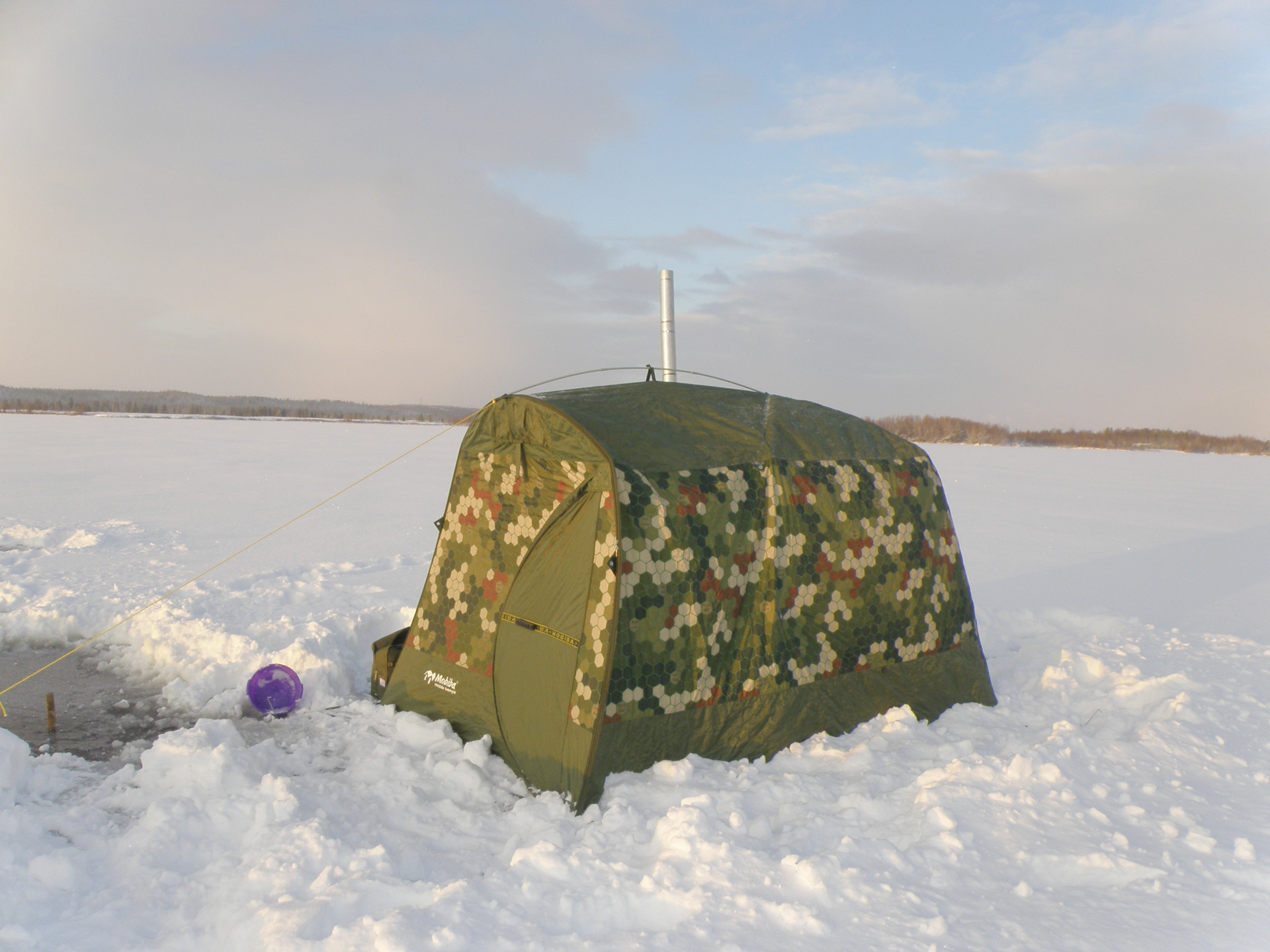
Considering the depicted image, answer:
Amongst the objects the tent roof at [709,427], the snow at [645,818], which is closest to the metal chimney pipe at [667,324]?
the tent roof at [709,427]

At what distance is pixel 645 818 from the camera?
3410 millimetres

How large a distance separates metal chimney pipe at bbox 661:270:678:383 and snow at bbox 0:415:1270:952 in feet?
9.28

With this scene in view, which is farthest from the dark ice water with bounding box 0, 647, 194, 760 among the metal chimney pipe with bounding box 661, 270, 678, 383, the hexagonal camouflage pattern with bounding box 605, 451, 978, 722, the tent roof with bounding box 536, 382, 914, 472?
A: the metal chimney pipe with bounding box 661, 270, 678, 383

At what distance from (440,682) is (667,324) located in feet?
11.5

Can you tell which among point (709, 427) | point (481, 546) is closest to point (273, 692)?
point (481, 546)

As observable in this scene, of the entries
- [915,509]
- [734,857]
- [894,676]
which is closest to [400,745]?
[734,857]

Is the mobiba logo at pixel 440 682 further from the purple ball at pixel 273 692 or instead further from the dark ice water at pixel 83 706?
the dark ice water at pixel 83 706

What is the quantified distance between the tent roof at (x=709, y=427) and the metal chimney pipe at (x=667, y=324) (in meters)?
1.89

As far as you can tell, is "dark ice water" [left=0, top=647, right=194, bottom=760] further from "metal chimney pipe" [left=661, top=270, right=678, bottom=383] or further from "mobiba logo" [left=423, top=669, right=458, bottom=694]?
"metal chimney pipe" [left=661, top=270, right=678, bottom=383]

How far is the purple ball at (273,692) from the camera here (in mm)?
4570

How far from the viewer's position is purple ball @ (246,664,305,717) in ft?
15.0

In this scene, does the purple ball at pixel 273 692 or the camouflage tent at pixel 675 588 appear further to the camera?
the purple ball at pixel 273 692

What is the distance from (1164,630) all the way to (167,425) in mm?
33231

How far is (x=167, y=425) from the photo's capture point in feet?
103
